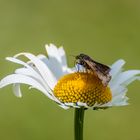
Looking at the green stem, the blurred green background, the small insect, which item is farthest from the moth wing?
the blurred green background

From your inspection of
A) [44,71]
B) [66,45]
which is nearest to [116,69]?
[44,71]

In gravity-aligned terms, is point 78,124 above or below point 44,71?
below

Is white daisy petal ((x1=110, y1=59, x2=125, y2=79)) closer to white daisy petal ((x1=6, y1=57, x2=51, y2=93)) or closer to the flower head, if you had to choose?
the flower head

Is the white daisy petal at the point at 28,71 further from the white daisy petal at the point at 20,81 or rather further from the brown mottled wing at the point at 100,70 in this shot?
the brown mottled wing at the point at 100,70

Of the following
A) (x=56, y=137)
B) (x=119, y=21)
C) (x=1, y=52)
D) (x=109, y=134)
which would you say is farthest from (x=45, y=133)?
(x=119, y=21)

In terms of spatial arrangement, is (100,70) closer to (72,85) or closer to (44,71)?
(72,85)

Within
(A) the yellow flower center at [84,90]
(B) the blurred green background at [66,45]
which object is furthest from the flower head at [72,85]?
(B) the blurred green background at [66,45]

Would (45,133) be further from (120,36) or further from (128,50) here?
(120,36)

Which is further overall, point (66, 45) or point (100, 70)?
point (66, 45)
